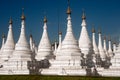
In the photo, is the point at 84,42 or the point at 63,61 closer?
the point at 63,61

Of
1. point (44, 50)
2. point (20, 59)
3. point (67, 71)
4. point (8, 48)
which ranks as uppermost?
point (8, 48)

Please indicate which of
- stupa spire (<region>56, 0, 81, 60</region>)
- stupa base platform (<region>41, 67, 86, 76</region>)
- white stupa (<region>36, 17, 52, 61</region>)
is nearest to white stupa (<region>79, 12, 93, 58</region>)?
white stupa (<region>36, 17, 52, 61</region>)

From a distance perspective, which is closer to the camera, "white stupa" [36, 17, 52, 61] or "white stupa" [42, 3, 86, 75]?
"white stupa" [42, 3, 86, 75]

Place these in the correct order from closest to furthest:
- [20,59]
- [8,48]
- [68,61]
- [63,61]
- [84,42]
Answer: [68,61] < [63,61] < [20,59] < [8,48] < [84,42]

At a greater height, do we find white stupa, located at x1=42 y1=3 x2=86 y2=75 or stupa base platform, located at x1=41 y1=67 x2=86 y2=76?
white stupa, located at x1=42 y1=3 x2=86 y2=75

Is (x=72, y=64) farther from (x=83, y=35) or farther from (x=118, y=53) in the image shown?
(x=83, y=35)

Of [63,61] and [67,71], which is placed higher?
[63,61]

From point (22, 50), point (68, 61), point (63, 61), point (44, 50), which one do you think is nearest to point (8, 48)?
point (44, 50)

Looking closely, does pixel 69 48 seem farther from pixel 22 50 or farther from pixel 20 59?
pixel 20 59

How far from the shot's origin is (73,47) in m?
41.9

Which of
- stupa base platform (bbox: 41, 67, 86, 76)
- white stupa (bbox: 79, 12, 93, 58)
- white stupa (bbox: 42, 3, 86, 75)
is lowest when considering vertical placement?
stupa base platform (bbox: 41, 67, 86, 76)

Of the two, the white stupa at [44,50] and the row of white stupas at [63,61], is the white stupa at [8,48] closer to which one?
the row of white stupas at [63,61]

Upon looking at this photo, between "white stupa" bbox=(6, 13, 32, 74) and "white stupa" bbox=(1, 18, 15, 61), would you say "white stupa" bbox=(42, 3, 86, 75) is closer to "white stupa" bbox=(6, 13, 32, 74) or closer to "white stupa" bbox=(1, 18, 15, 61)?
"white stupa" bbox=(6, 13, 32, 74)

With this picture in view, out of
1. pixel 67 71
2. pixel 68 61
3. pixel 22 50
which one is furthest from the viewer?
pixel 22 50
